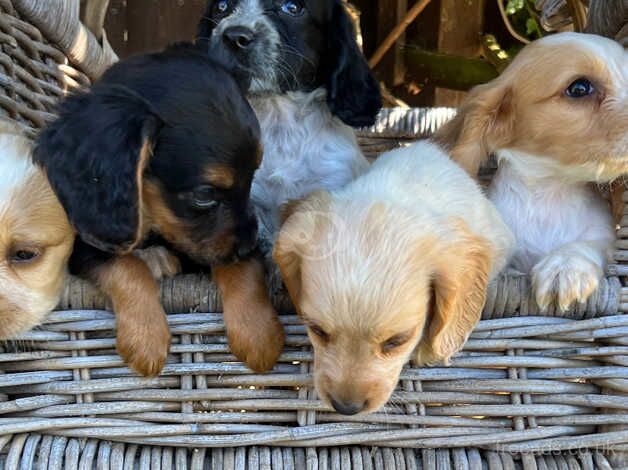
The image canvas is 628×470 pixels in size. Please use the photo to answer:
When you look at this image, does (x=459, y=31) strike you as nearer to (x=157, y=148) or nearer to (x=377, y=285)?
(x=157, y=148)

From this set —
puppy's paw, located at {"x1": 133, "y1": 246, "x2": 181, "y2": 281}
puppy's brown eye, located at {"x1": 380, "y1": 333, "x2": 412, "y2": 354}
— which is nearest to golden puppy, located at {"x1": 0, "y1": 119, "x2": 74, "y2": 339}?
puppy's paw, located at {"x1": 133, "y1": 246, "x2": 181, "y2": 281}

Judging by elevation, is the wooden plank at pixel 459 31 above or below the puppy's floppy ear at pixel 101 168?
above

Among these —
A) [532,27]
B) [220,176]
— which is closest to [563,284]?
[220,176]

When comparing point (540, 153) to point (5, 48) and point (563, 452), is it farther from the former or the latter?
point (5, 48)

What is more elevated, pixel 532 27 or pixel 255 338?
pixel 532 27

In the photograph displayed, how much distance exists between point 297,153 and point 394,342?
1057 millimetres

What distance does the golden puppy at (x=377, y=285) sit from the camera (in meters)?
1.60

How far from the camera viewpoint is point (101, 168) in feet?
5.58

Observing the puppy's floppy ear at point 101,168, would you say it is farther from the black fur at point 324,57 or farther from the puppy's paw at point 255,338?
the black fur at point 324,57

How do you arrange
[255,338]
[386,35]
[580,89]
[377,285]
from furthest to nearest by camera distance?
[386,35], [580,89], [255,338], [377,285]

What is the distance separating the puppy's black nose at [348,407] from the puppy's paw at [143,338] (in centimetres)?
44

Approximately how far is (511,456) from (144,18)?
4.89m

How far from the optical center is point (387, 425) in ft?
5.84

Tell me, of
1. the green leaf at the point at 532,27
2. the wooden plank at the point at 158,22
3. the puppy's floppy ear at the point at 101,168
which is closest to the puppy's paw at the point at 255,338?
the puppy's floppy ear at the point at 101,168
